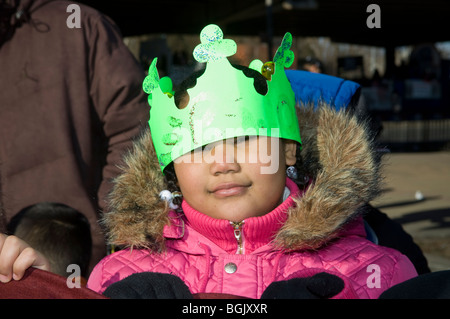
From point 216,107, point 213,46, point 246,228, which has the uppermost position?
point 213,46

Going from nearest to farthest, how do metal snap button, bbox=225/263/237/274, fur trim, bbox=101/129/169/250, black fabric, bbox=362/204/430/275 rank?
metal snap button, bbox=225/263/237/274 → fur trim, bbox=101/129/169/250 → black fabric, bbox=362/204/430/275

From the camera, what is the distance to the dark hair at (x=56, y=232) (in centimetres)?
240

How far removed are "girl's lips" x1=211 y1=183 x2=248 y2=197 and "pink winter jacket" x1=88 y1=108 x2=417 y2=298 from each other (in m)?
0.09

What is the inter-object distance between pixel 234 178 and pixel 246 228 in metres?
0.17

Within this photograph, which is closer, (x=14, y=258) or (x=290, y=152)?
(x=14, y=258)

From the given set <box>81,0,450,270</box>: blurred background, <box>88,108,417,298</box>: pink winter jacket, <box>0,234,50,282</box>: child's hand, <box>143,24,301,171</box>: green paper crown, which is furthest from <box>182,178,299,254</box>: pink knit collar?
<box>81,0,450,270</box>: blurred background

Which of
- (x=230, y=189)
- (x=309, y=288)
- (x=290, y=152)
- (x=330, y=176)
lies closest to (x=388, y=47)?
(x=290, y=152)

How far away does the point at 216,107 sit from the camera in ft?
6.44

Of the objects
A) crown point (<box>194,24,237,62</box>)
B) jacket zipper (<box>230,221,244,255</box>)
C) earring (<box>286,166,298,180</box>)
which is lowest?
jacket zipper (<box>230,221,244,255</box>)

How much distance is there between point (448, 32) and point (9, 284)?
1729 centimetres

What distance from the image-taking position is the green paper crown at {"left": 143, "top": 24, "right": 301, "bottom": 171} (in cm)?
195

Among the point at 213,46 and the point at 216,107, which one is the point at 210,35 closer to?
the point at 213,46

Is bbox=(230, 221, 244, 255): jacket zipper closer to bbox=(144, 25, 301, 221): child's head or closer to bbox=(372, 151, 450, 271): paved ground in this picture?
bbox=(144, 25, 301, 221): child's head
